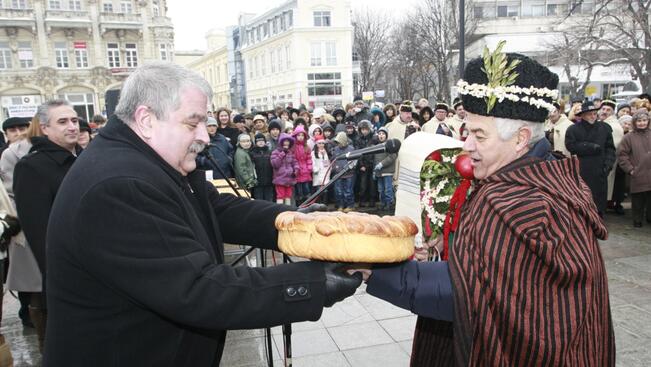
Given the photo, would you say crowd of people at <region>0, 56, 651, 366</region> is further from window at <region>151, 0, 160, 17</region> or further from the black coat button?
window at <region>151, 0, 160, 17</region>

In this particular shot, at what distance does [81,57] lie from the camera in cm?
5069

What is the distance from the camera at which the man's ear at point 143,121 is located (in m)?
1.82

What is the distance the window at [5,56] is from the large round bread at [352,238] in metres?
59.0

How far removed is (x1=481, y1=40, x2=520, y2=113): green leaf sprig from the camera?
2012 mm

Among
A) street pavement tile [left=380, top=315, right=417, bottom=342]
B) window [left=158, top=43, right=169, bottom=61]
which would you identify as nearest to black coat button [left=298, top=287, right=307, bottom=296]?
street pavement tile [left=380, top=315, right=417, bottom=342]

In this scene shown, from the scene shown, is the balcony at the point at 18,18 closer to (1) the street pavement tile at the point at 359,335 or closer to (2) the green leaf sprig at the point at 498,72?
(1) the street pavement tile at the point at 359,335

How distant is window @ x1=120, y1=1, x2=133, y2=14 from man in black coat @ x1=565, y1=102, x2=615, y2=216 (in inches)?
2154

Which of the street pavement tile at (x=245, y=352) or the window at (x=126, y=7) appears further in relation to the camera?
the window at (x=126, y=7)

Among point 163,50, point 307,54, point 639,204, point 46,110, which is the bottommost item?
point 639,204

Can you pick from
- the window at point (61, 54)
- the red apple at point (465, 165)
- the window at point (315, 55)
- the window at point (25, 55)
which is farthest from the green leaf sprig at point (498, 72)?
the window at point (25, 55)

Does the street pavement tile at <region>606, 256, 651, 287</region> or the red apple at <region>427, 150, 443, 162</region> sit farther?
the street pavement tile at <region>606, 256, 651, 287</region>

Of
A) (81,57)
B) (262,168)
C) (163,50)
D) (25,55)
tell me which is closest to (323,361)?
(262,168)

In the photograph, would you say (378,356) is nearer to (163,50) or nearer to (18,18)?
(163,50)

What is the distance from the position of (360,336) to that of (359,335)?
3 centimetres
